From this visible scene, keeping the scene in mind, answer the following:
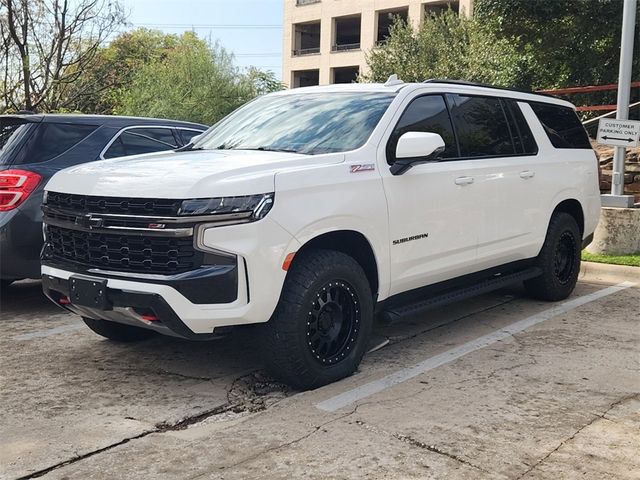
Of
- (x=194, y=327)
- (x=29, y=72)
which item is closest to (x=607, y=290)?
(x=194, y=327)

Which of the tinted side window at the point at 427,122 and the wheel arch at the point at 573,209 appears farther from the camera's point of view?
the wheel arch at the point at 573,209

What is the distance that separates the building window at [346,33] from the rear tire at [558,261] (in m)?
40.7

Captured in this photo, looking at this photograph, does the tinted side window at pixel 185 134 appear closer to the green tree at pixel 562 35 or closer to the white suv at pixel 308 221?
the white suv at pixel 308 221

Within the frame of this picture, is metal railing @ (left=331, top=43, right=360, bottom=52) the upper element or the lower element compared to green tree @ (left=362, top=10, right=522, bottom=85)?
upper

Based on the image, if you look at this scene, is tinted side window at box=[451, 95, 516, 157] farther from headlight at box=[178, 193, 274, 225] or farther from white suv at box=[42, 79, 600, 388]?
headlight at box=[178, 193, 274, 225]

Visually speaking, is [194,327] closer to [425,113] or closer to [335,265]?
[335,265]

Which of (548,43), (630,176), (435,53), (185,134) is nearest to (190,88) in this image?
(435,53)

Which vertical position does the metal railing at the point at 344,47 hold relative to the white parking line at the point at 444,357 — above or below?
above

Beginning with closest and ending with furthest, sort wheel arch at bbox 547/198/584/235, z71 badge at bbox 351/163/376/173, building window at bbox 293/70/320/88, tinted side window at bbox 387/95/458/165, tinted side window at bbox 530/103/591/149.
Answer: z71 badge at bbox 351/163/376/173
tinted side window at bbox 387/95/458/165
tinted side window at bbox 530/103/591/149
wheel arch at bbox 547/198/584/235
building window at bbox 293/70/320/88

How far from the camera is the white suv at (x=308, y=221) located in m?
3.90

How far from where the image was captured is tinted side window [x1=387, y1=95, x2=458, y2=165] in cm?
493

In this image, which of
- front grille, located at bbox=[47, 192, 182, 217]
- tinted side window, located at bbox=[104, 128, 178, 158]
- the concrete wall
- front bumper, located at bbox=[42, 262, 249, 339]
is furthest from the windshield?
the concrete wall

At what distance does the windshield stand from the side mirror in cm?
26

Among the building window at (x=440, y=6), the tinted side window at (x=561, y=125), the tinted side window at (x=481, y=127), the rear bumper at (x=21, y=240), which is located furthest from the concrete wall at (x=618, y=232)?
the building window at (x=440, y=6)
